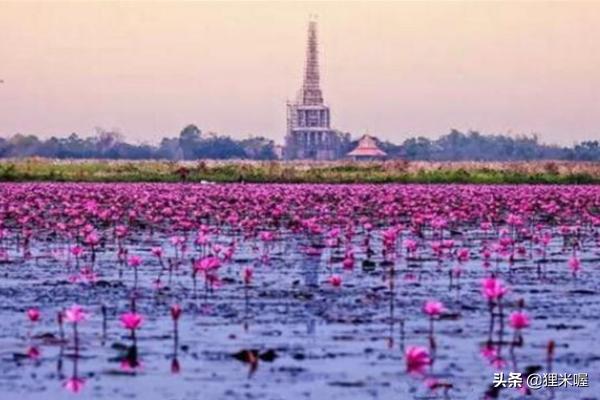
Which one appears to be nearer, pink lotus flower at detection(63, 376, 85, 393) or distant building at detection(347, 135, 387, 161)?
pink lotus flower at detection(63, 376, 85, 393)

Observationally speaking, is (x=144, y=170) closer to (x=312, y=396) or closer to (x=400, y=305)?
(x=400, y=305)

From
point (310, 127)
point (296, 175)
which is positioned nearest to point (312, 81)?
point (310, 127)

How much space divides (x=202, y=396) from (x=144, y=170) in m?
49.5

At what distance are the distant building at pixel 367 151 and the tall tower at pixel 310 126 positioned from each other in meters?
2.57

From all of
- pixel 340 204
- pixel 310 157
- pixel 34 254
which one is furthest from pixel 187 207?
pixel 310 157

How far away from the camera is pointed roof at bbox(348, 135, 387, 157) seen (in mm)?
142625

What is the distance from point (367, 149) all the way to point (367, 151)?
54cm

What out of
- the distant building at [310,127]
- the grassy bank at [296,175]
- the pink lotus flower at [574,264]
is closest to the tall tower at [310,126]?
the distant building at [310,127]

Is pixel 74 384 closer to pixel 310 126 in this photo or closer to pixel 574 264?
pixel 574 264

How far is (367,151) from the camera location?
14288 centimetres

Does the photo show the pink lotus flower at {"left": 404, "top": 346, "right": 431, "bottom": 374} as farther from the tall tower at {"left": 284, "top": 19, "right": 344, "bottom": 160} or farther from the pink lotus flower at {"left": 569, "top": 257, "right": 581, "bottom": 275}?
the tall tower at {"left": 284, "top": 19, "right": 344, "bottom": 160}

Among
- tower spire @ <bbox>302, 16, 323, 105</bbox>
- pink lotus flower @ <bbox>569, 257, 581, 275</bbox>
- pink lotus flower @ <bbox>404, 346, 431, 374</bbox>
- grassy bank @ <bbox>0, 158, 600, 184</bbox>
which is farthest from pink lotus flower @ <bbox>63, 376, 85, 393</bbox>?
tower spire @ <bbox>302, 16, 323, 105</bbox>

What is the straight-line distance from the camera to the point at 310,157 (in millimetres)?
142625

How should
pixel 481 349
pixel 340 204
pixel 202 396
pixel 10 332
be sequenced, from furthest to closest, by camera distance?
pixel 340 204 → pixel 10 332 → pixel 481 349 → pixel 202 396
